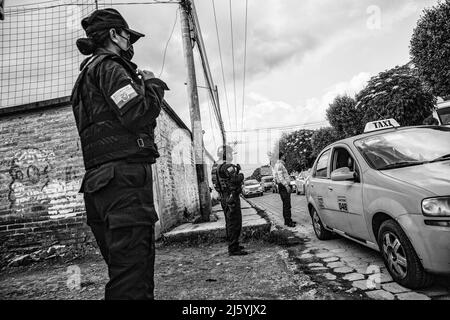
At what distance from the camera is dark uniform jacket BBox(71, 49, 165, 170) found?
65.8 inches

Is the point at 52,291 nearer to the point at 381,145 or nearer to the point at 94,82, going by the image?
the point at 94,82

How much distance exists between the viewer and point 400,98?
48.4ft

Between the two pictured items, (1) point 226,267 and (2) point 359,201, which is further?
(1) point 226,267

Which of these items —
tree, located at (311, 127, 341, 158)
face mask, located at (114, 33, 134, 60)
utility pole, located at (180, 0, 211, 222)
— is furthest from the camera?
tree, located at (311, 127, 341, 158)

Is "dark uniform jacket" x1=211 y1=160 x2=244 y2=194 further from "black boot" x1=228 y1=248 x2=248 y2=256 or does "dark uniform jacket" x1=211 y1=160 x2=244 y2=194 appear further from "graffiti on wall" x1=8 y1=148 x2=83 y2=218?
"graffiti on wall" x1=8 y1=148 x2=83 y2=218

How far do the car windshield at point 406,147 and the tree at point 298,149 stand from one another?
3984 cm

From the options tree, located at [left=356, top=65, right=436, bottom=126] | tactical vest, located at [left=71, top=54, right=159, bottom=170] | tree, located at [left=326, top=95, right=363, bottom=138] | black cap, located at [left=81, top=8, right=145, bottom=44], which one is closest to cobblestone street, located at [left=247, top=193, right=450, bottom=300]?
tactical vest, located at [left=71, top=54, right=159, bottom=170]

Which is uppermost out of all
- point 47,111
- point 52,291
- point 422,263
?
point 47,111

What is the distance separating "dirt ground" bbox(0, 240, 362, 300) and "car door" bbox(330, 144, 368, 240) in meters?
0.84

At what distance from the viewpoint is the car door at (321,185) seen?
14.6 ft

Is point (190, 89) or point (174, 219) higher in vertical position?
point (190, 89)

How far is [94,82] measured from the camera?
5.96 ft
